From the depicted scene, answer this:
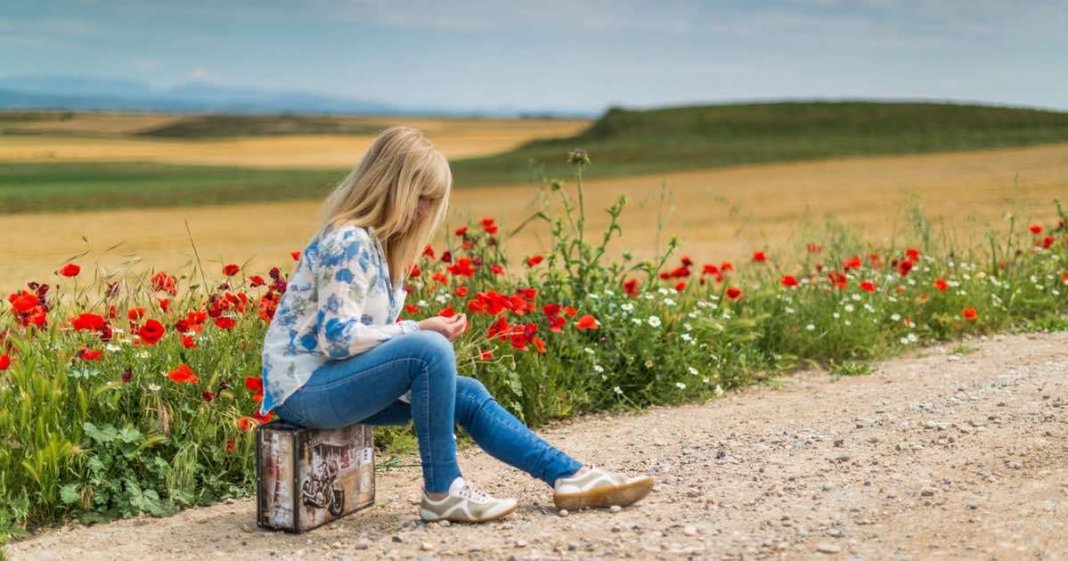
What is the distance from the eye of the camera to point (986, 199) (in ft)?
63.0

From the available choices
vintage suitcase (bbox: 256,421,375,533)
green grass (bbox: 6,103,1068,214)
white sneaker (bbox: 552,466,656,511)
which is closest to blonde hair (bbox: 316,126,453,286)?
vintage suitcase (bbox: 256,421,375,533)

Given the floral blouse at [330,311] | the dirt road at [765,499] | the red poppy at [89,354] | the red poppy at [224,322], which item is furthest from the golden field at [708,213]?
the floral blouse at [330,311]

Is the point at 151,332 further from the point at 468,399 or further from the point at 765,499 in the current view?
the point at 765,499

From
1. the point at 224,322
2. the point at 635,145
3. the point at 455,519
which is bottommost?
the point at 455,519

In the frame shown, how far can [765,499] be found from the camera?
15.0ft

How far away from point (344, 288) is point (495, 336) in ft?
4.30

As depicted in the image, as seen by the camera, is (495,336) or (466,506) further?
(495,336)

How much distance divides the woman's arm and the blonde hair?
0.10 metres

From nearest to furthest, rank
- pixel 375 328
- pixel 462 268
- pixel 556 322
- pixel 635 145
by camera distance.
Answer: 1. pixel 375 328
2. pixel 556 322
3. pixel 462 268
4. pixel 635 145

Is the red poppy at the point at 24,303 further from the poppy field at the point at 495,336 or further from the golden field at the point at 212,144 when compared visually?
the golden field at the point at 212,144

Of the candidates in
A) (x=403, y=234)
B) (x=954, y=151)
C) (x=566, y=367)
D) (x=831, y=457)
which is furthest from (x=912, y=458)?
(x=954, y=151)

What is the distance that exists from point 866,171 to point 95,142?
16991 mm

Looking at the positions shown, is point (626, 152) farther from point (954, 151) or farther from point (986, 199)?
point (986, 199)

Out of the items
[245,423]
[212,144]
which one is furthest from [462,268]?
[212,144]
